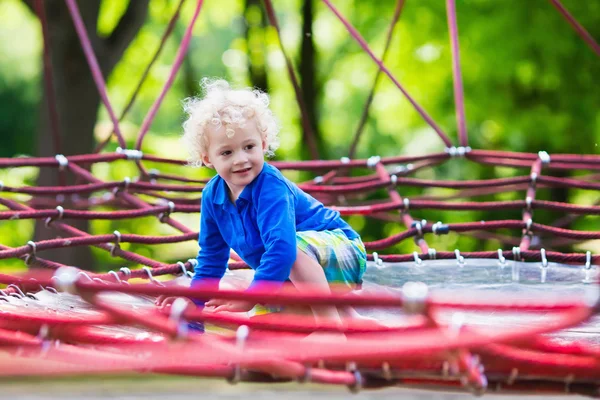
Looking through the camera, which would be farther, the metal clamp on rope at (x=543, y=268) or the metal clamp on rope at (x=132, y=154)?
the metal clamp on rope at (x=132, y=154)


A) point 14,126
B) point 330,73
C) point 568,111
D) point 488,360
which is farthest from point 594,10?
point 14,126

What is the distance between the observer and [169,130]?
7.77 meters

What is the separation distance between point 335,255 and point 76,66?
303 centimetres

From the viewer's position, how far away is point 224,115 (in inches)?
61.6

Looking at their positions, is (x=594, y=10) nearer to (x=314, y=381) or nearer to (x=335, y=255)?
(x=335, y=255)

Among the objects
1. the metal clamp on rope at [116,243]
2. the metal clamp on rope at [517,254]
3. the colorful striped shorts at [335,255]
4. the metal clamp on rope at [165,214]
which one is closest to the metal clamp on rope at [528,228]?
the metal clamp on rope at [517,254]

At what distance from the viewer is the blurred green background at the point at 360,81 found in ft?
15.4

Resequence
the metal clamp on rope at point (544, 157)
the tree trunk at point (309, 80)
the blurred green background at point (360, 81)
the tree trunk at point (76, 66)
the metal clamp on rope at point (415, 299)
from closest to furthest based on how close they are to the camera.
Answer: the metal clamp on rope at point (415, 299)
the metal clamp on rope at point (544, 157)
the tree trunk at point (76, 66)
the blurred green background at point (360, 81)
the tree trunk at point (309, 80)

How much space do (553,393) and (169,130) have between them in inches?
263

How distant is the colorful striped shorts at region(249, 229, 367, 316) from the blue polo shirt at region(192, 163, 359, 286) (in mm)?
33

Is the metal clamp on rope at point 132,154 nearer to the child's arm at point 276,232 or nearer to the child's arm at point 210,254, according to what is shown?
the child's arm at point 210,254

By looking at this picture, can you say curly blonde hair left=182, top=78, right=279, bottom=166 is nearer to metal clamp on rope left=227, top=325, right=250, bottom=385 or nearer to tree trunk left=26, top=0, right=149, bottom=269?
metal clamp on rope left=227, top=325, right=250, bottom=385

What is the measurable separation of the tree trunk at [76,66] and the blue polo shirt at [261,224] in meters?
2.70

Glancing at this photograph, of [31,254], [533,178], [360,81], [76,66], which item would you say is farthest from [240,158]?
[360,81]
